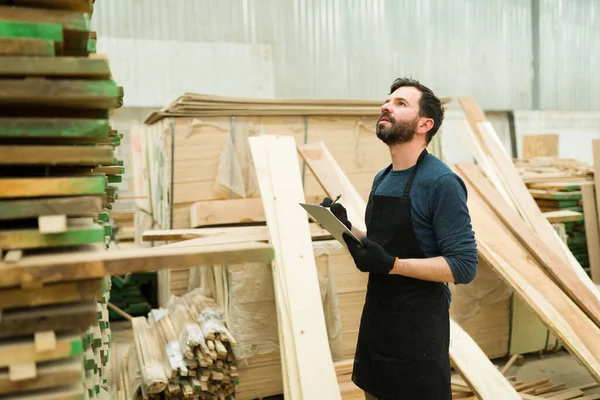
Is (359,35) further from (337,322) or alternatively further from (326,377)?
(326,377)

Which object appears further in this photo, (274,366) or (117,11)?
(117,11)

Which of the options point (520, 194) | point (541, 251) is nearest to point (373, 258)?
point (541, 251)

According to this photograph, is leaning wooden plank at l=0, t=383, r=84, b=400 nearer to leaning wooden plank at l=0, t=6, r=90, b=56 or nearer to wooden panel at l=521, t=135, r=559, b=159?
leaning wooden plank at l=0, t=6, r=90, b=56

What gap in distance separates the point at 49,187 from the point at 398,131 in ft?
5.00

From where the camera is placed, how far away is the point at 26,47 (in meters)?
1.35

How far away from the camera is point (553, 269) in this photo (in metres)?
3.85

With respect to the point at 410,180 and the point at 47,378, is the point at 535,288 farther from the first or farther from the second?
the point at 47,378

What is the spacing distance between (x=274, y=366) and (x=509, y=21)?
8.85 metres

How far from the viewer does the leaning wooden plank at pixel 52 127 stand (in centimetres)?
137

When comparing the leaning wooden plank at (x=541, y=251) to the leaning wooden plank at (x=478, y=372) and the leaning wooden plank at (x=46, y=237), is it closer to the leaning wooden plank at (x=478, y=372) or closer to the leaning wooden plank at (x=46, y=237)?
the leaning wooden plank at (x=478, y=372)

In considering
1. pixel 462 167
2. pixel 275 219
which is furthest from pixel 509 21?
pixel 275 219

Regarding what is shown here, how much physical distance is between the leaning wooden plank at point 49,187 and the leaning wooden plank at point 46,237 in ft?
0.31

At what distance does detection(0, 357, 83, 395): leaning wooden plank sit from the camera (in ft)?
4.56

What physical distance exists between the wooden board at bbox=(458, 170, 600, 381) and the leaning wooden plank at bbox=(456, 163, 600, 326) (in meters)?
0.05
